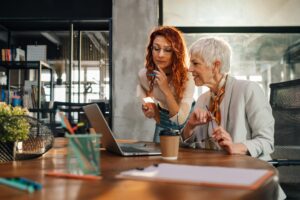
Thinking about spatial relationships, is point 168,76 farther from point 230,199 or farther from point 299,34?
point 299,34

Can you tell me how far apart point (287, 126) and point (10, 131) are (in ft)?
4.89

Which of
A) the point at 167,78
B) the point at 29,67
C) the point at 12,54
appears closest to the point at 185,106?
the point at 167,78

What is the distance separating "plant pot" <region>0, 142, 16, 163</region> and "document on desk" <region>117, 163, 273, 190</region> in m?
0.50

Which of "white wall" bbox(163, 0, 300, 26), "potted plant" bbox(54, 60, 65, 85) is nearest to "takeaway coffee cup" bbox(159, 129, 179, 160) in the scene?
"white wall" bbox(163, 0, 300, 26)

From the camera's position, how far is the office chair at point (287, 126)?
81.8 inches

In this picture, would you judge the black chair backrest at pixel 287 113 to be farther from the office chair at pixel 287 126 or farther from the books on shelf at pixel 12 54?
the books on shelf at pixel 12 54

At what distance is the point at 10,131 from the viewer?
1238 mm

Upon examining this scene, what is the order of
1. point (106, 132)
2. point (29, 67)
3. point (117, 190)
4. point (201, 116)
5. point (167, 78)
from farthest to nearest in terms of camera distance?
point (29, 67)
point (167, 78)
point (201, 116)
point (106, 132)
point (117, 190)

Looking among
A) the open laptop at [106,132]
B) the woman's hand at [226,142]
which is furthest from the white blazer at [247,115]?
the open laptop at [106,132]

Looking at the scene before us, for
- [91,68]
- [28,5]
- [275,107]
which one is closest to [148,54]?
[275,107]

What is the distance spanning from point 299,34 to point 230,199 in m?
4.35

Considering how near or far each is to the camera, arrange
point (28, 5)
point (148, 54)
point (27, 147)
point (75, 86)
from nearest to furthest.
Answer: point (27, 147), point (148, 54), point (28, 5), point (75, 86)

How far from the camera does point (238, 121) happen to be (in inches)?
70.2

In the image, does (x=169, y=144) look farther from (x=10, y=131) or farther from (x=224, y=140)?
(x=10, y=131)
